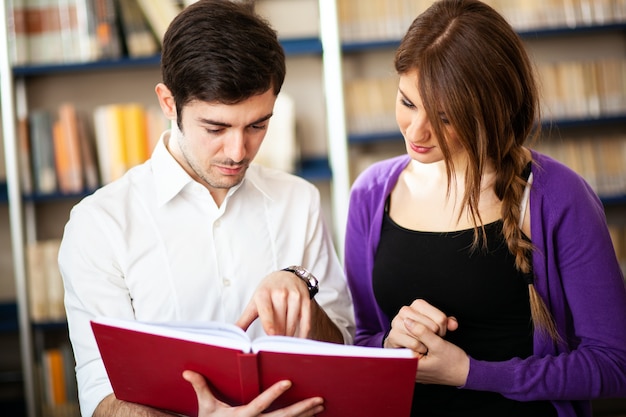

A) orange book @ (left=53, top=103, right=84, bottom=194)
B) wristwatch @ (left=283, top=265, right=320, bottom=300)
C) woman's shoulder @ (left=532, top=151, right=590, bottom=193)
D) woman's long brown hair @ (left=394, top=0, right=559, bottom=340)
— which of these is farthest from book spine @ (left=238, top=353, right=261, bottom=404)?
orange book @ (left=53, top=103, right=84, bottom=194)

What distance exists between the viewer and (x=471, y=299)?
4.97 ft

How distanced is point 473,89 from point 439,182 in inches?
10.9

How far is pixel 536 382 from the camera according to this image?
1.44m

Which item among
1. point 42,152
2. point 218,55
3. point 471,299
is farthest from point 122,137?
point 471,299

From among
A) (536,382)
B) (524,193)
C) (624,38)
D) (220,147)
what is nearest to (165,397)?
(220,147)

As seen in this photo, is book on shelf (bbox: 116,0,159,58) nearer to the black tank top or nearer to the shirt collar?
the shirt collar

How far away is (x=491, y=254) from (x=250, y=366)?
1.96 ft

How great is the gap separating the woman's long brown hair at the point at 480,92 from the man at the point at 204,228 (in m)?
0.32

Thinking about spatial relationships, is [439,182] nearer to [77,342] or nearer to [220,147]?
[220,147]

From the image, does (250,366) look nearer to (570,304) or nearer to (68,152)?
(570,304)

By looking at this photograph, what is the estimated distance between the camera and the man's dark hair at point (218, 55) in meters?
1.45

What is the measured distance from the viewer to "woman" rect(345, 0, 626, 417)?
1.44 meters

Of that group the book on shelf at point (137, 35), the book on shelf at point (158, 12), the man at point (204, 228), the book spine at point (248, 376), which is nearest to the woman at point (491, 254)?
the man at point (204, 228)

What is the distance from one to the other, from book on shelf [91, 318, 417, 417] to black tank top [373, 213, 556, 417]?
12.9 inches
